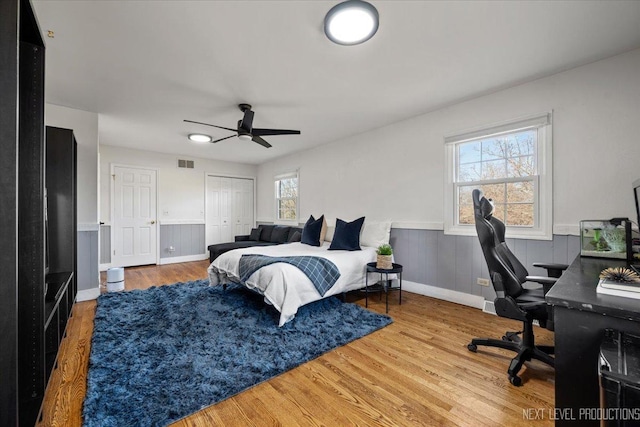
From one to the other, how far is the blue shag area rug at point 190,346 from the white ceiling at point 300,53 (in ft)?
7.98

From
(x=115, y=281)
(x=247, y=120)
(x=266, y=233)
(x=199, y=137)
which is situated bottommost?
(x=115, y=281)

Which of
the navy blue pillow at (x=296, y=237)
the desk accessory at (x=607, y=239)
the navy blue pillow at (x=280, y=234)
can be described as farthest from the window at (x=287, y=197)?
the desk accessory at (x=607, y=239)

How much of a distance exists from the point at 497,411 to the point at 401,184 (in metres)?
2.82

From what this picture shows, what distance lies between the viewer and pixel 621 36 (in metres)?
2.03

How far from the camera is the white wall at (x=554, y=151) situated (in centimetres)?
225

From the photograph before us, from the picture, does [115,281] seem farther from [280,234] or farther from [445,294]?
[445,294]

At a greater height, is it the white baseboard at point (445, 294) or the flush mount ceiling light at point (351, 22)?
the flush mount ceiling light at point (351, 22)

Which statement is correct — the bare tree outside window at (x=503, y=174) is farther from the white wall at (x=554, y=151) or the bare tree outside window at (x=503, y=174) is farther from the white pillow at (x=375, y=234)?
the white pillow at (x=375, y=234)

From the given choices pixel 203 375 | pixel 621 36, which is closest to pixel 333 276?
pixel 203 375

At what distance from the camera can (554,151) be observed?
2.58 m

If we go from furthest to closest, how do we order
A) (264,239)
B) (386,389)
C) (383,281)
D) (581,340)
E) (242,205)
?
(242,205) < (264,239) < (383,281) < (386,389) < (581,340)

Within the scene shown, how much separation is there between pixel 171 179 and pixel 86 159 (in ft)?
7.93

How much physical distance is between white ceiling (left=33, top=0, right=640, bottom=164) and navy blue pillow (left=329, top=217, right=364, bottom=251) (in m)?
1.60

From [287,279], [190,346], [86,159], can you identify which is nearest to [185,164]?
[86,159]
